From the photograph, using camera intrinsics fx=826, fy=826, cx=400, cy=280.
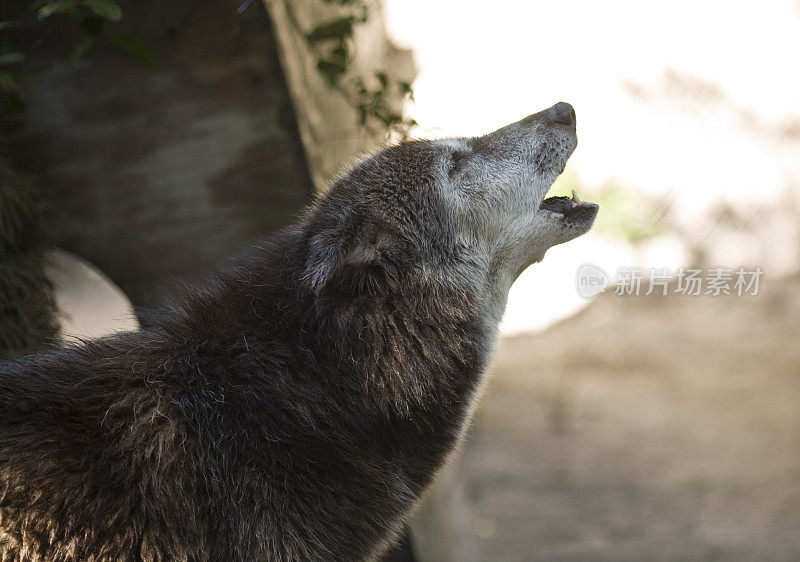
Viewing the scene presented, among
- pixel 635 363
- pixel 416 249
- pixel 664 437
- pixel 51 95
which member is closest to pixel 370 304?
pixel 416 249

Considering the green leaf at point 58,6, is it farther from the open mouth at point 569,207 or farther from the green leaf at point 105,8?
the open mouth at point 569,207

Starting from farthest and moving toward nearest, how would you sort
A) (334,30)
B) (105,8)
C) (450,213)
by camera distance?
1. (334,30)
2. (105,8)
3. (450,213)

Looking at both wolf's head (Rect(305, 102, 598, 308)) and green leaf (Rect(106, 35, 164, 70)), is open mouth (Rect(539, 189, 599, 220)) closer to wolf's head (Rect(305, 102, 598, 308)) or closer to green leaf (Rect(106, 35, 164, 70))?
wolf's head (Rect(305, 102, 598, 308))

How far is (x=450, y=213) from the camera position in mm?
2785

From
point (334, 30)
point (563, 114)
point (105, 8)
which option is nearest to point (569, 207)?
point (563, 114)

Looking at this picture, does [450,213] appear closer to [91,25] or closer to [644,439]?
[91,25]

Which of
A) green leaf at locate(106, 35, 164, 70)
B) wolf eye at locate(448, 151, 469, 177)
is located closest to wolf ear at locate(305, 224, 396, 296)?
wolf eye at locate(448, 151, 469, 177)

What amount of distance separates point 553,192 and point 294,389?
13.9 ft

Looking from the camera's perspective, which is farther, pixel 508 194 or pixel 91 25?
pixel 91 25

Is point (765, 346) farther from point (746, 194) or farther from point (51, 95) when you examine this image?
point (51, 95)

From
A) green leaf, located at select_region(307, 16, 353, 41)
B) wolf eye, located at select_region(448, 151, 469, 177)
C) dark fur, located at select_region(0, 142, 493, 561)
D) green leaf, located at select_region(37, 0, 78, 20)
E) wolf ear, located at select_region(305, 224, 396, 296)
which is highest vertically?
green leaf, located at select_region(37, 0, 78, 20)

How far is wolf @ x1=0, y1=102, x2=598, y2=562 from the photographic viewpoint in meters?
2.20

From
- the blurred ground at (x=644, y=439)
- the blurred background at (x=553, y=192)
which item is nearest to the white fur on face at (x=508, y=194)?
the blurred background at (x=553, y=192)

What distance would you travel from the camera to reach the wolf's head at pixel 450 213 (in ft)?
8.45
